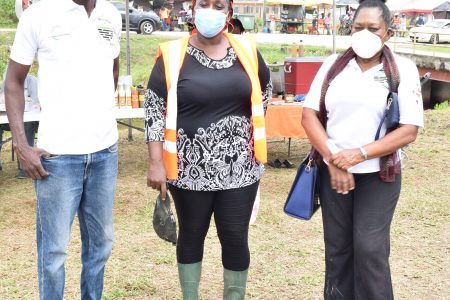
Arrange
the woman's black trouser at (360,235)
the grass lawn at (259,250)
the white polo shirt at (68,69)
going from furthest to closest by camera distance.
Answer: the grass lawn at (259,250), the woman's black trouser at (360,235), the white polo shirt at (68,69)

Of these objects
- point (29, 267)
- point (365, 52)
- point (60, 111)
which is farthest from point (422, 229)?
point (60, 111)

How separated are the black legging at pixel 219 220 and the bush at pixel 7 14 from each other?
908 inches

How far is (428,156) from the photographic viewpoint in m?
8.30

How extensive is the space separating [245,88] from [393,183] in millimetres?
879

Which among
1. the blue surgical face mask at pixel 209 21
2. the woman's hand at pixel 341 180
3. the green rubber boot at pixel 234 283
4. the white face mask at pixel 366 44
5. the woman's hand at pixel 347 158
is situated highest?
the blue surgical face mask at pixel 209 21

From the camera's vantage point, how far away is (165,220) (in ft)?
11.0

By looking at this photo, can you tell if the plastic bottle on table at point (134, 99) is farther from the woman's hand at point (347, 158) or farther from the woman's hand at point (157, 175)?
the woman's hand at point (347, 158)

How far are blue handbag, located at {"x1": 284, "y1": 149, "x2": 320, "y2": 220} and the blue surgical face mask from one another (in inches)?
32.7

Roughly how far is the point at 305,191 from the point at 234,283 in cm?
62

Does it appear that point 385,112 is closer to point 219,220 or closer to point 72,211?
point 219,220

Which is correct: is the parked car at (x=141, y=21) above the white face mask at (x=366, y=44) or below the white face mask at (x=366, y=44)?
above

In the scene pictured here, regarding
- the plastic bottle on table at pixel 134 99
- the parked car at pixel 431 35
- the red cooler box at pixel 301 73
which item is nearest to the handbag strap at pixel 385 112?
the plastic bottle on table at pixel 134 99

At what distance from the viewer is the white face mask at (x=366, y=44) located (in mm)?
3012

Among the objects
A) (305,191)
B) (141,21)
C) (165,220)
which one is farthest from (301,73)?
(141,21)
